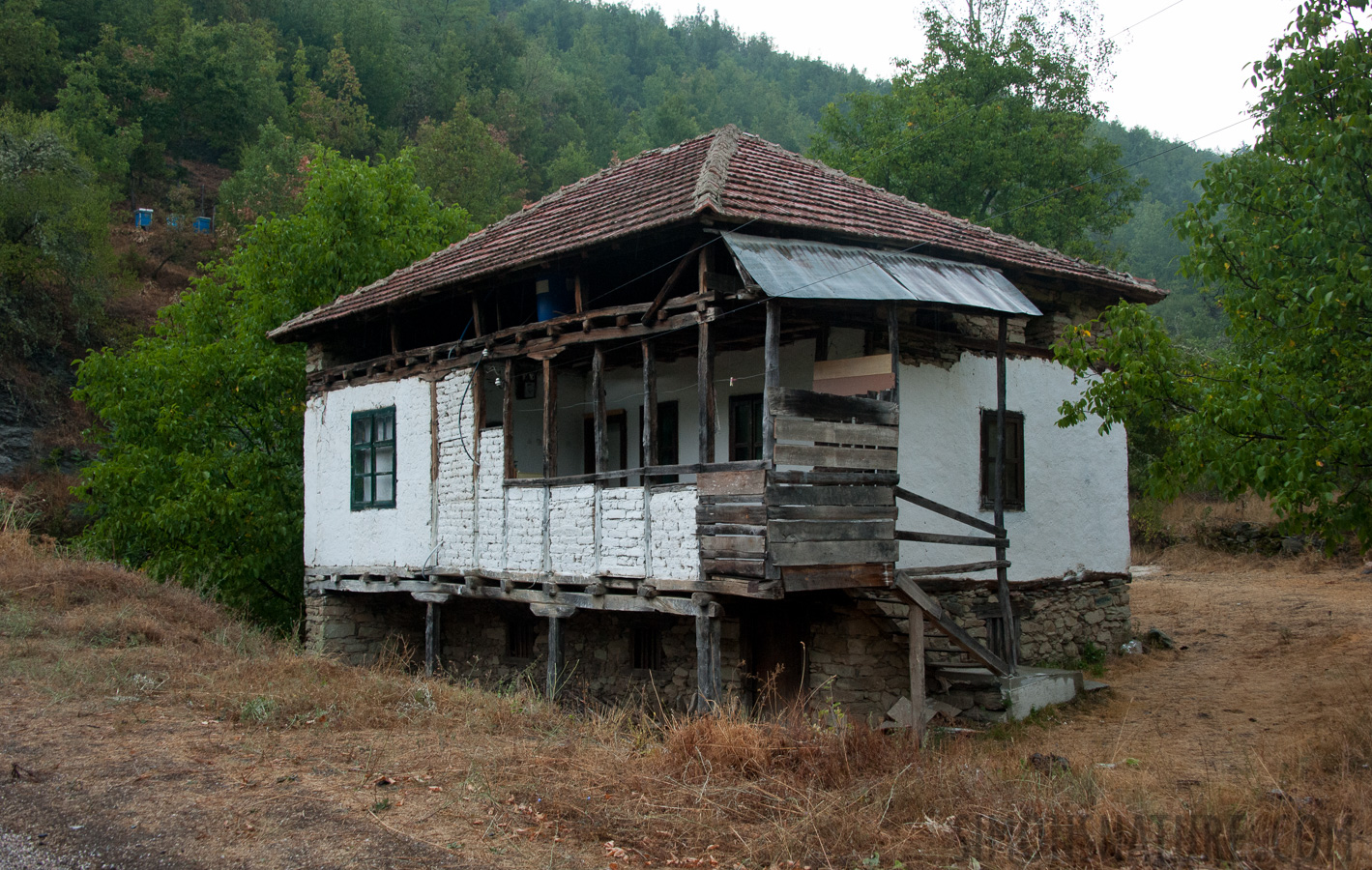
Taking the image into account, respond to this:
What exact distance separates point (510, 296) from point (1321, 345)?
352 inches

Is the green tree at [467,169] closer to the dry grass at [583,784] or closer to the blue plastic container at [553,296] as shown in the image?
the blue plastic container at [553,296]

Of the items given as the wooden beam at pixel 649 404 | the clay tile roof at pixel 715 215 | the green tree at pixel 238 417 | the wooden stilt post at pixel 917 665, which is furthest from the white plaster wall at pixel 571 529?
the green tree at pixel 238 417

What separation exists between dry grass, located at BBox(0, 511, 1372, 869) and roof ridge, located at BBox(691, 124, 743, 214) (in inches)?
187

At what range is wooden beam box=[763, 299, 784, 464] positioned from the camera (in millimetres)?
8961

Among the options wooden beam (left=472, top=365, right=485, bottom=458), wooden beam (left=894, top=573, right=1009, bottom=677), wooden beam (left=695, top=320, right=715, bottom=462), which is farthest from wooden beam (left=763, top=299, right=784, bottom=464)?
wooden beam (left=472, top=365, right=485, bottom=458)

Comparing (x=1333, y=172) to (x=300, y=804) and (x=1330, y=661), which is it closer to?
(x=1330, y=661)

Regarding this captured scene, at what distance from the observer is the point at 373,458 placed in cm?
1442

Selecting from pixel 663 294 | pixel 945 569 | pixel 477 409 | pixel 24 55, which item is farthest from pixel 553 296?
pixel 24 55

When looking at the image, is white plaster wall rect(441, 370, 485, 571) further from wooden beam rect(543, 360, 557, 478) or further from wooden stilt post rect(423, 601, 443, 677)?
wooden beam rect(543, 360, 557, 478)

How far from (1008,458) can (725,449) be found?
3.68 metres

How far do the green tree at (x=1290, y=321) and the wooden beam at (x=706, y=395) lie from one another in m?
3.25

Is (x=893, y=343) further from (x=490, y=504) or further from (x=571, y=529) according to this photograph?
(x=490, y=504)

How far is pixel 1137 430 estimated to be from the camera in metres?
23.0

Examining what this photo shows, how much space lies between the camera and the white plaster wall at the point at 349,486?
13492 millimetres
